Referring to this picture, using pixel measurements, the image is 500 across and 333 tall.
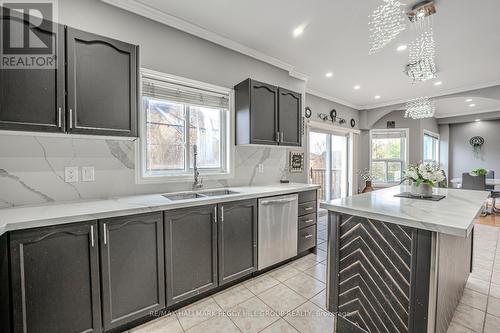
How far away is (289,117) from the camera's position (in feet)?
10.2

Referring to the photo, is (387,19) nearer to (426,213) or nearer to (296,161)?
(426,213)

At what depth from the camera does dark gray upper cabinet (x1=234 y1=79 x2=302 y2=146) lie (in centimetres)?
271

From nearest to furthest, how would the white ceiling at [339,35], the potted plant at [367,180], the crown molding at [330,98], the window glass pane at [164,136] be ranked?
the white ceiling at [339,35] → the window glass pane at [164,136] → the crown molding at [330,98] → the potted plant at [367,180]

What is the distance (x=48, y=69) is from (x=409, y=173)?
3131mm

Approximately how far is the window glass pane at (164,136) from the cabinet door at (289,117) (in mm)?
1301

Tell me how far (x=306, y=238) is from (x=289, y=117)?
170cm

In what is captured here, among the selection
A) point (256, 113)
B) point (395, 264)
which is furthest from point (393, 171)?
point (395, 264)

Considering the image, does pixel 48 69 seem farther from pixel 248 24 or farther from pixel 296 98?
pixel 296 98

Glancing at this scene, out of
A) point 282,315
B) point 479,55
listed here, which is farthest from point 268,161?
point 479,55

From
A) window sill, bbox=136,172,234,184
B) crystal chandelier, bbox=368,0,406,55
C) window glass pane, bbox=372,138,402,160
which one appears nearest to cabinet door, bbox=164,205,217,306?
window sill, bbox=136,172,234,184

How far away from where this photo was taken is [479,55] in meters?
3.06

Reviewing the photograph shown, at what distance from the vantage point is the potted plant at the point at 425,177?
6.79 feet

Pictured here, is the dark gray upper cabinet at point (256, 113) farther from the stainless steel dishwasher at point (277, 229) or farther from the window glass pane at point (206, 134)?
the stainless steel dishwasher at point (277, 229)

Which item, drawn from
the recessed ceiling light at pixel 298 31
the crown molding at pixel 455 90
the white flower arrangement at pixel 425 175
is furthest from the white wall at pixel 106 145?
the crown molding at pixel 455 90
